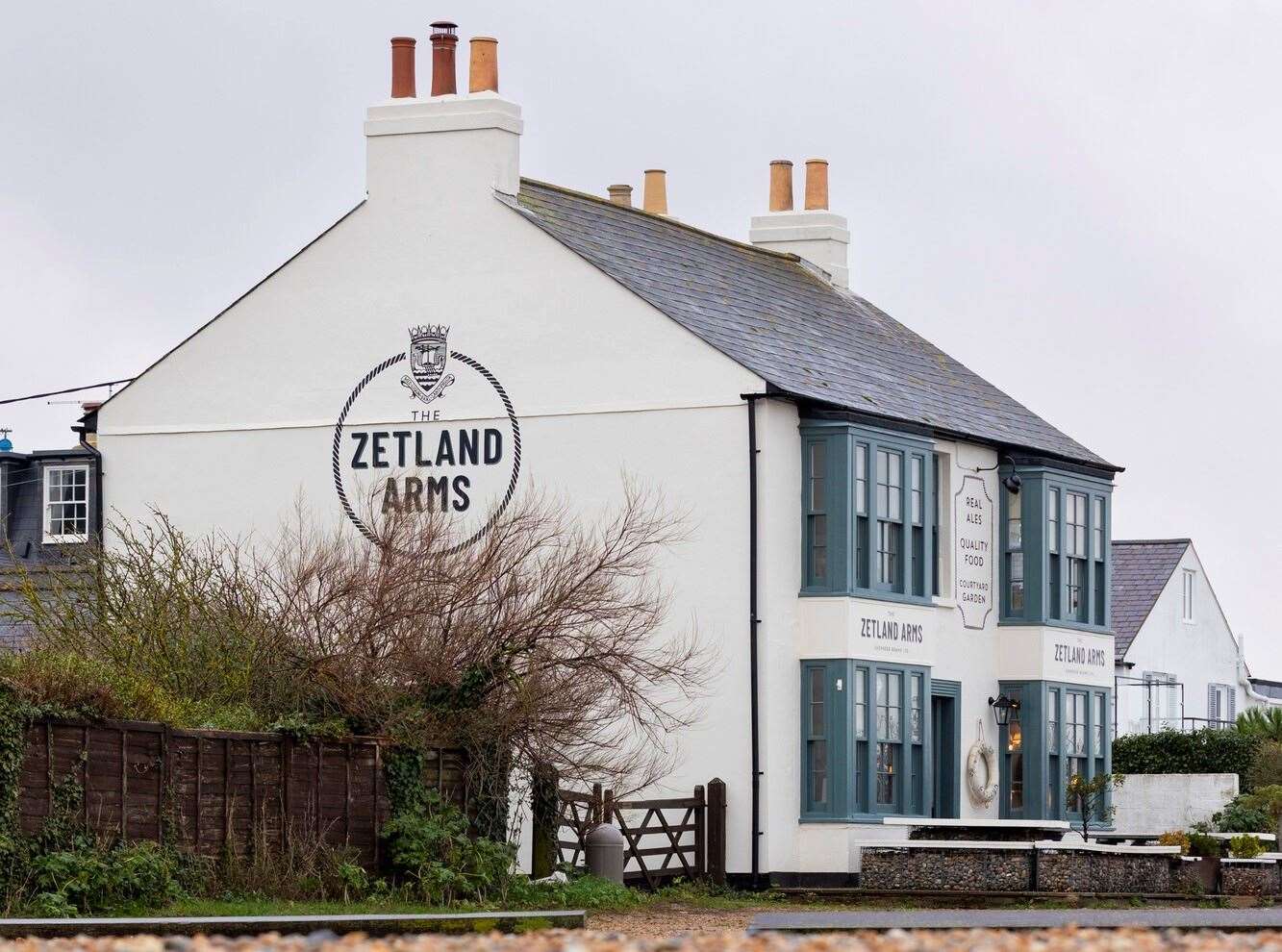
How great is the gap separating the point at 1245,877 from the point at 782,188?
1545 centimetres

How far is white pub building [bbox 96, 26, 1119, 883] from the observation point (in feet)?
103

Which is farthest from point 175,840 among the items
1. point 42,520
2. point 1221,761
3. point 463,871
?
point 1221,761

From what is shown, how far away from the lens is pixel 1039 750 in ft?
117

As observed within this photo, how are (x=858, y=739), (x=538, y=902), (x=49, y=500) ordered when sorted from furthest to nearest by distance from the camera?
(x=49, y=500) < (x=858, y=739) < (x=538, y=902)

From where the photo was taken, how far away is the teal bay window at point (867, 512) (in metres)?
31.6

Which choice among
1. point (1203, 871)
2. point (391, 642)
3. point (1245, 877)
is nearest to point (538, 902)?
point (391, 642)

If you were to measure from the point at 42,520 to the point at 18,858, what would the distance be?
71.4ft

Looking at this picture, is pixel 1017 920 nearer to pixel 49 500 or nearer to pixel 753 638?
pixel 753 638

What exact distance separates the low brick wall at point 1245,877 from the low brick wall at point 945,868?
300 centimetres

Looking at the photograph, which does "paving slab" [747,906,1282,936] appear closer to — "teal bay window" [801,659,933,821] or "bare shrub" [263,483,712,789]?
"bare shrub" [263,483,712,789]

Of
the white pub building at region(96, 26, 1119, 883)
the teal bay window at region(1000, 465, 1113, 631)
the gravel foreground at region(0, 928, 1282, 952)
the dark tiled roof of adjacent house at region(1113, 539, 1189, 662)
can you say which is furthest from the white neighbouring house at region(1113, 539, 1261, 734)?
the gravel foreground at region(0, 928, 1282, 952)

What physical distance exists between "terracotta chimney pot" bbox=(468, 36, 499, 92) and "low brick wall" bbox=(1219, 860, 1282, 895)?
13.6 meters

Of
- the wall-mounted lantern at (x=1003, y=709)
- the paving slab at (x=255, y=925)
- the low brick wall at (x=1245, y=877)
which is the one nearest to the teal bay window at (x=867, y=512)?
the wall-mounted lantern at (x=1003, y=709)

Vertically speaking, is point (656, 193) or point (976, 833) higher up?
point (656, 193)
